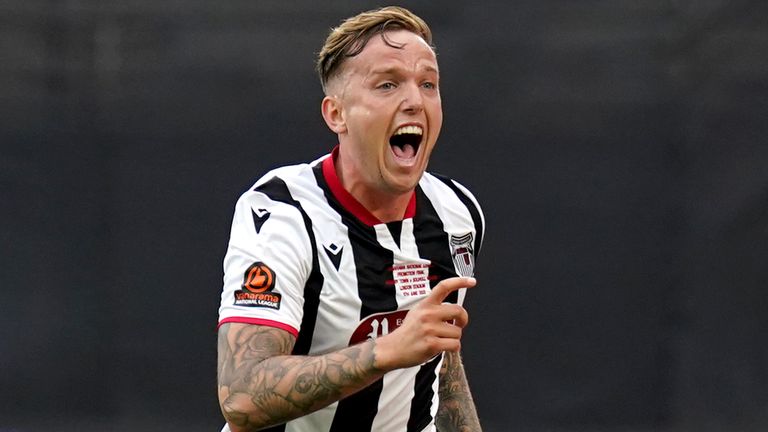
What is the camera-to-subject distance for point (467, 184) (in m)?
4.50

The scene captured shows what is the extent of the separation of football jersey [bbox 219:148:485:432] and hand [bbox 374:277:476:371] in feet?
0.99

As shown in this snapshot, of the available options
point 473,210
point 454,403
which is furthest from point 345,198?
point 454,403

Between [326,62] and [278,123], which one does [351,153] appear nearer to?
[326,62]

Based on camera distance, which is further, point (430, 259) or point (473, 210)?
point (473, 210)

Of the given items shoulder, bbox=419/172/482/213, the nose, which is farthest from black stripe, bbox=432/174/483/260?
the nose

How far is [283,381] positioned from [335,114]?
77cm

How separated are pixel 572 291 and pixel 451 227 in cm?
168

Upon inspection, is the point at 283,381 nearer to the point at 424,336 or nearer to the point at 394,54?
the point at 424,336

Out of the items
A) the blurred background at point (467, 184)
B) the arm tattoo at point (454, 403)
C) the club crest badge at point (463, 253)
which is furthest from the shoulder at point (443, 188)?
the blurred background at point (467, 184)

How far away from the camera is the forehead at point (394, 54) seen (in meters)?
2.62

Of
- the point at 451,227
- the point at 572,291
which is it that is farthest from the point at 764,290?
the point at 451,227

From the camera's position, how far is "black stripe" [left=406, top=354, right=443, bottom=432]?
9.36 feet

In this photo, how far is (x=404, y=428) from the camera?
2826 mm

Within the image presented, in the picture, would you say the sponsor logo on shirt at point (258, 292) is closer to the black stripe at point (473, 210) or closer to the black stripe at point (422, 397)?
the black stripe at point (422, 397)
